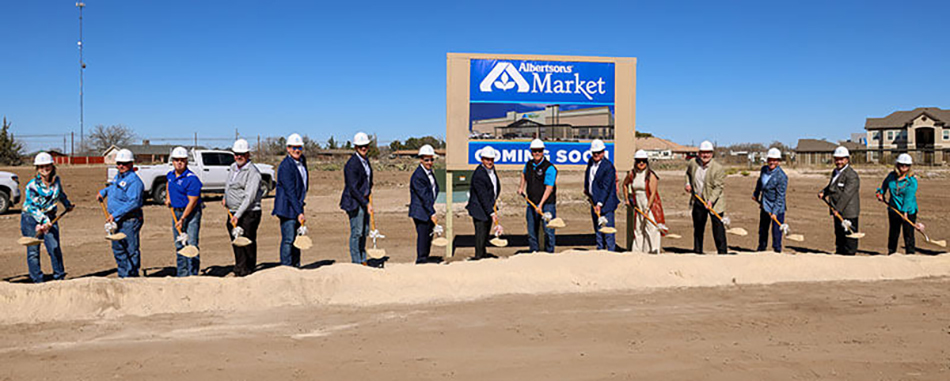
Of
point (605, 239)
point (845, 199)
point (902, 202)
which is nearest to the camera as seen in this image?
point (605, 239)

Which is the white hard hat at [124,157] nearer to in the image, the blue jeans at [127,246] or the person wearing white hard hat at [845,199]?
the blue jeans at [127,246]

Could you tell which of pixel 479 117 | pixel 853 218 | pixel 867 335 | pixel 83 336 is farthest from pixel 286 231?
pixel 853 218

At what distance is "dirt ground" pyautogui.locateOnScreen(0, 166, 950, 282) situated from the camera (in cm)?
978

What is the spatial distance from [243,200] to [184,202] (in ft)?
2.42

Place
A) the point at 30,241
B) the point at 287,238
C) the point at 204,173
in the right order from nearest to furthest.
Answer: the point at 30,241, the point at 287,238, the point at 204,173

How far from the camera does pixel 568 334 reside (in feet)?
17.5

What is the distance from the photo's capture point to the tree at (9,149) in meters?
42.2

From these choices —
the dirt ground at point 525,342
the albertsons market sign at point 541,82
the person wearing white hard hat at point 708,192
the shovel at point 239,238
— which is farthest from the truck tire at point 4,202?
the person wearing white hard hat at point 708,192

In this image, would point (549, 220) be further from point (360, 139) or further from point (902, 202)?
point (902, 202)

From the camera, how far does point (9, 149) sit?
43.1 metres

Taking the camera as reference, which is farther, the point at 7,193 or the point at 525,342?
the point at 7,193

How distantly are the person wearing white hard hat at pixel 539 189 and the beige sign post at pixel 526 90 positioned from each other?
0.75 meters

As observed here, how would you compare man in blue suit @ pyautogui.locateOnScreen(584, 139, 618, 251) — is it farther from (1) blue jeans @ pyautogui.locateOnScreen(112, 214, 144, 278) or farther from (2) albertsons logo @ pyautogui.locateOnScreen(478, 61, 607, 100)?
(1) blue jeans @ pyautogui.locateOnScreen(112, 214, 144, 278)

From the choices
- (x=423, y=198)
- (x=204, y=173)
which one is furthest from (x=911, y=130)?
(x=423, y=198)
